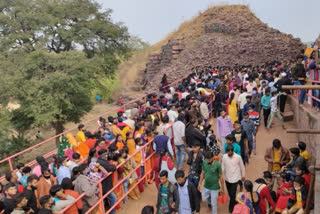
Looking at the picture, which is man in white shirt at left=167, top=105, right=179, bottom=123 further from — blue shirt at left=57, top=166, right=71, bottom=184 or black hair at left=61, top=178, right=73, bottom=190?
black hair at left=61, top=178, right=73, bottom=190

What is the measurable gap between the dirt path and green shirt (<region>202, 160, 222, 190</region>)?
1.08m

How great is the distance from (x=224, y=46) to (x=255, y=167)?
744 inches

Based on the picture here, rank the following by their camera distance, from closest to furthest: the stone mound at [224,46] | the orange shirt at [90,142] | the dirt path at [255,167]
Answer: the dirt path at [255,167]
the orange shirt at [90,142]
the stone mound at [224,46]

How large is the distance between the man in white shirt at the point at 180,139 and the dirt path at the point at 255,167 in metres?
0.97

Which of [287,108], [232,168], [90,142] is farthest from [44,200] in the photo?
[287,108]

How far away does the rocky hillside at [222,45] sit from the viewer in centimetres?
2438

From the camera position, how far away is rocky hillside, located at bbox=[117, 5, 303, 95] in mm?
24375

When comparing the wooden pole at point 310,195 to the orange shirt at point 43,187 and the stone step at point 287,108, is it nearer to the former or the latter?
the orange shirt at point 43,187

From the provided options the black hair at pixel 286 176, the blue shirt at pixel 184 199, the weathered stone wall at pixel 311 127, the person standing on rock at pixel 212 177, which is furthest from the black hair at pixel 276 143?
the blue shirt at pixel 184 199

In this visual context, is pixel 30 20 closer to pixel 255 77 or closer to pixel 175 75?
pixel 175 75

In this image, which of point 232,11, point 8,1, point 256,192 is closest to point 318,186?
point 256,192

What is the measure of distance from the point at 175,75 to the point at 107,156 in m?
17.1

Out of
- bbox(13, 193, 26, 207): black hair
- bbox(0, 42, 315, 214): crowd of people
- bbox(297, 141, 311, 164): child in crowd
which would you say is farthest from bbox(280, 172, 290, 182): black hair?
bbox(13, 193, 26, 207): black hair

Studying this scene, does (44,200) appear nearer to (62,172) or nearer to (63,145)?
(62,172)
